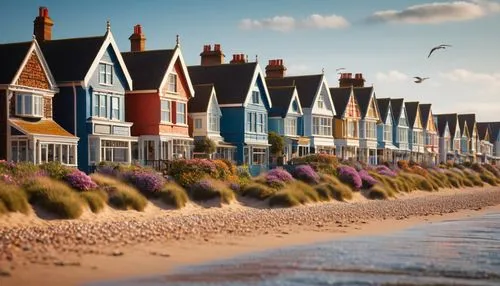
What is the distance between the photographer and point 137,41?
49312 mm

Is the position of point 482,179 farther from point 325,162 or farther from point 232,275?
point 232,275

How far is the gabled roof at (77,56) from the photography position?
131ft

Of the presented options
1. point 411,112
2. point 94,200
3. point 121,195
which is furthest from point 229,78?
point 411,112

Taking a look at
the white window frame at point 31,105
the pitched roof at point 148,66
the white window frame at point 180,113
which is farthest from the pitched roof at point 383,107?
the white window frame at point 31,105

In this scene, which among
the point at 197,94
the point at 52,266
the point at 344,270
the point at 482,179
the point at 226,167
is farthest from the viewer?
the point at 482,179

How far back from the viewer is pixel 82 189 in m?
25.4

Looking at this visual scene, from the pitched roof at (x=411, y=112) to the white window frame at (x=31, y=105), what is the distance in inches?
2229

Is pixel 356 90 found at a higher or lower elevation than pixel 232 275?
higher

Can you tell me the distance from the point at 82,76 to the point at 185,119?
9.52 meters

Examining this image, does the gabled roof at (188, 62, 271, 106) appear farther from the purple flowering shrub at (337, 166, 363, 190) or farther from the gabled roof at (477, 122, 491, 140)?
the gabled roof at (477, 122, 491, 140)

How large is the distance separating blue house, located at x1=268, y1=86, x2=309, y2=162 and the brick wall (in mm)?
23308

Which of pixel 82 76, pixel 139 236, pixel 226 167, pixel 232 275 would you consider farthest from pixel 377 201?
pixel 232 275

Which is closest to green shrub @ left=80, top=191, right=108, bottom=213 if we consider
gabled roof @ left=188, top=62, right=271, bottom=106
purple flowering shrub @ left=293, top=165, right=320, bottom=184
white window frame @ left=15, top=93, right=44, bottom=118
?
white window frame @ left=15, top=93, right=44, bottom=118

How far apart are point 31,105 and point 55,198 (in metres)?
15.5
